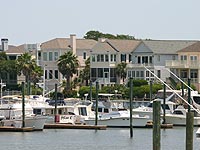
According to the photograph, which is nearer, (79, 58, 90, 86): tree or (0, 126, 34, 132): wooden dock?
(0, 126, 34, 132): wooden dock

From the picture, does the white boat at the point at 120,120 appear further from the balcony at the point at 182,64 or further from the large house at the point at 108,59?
the large house at the point at 108,59

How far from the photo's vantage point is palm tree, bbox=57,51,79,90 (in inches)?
4887

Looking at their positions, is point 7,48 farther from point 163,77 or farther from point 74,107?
point 74,107

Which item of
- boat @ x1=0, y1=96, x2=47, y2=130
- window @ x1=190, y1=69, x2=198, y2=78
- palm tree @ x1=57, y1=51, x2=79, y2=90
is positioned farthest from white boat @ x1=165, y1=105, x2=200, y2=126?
palm tree @ x1=57, y1=51, x2=79, y2=90

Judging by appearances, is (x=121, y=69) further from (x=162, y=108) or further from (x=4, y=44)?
(x=162, y=108)

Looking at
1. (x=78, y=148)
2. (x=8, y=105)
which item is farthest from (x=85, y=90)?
(x=78, y=148)

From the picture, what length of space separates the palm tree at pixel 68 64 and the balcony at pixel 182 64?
13071 millimetres

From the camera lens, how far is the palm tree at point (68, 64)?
124125 mm

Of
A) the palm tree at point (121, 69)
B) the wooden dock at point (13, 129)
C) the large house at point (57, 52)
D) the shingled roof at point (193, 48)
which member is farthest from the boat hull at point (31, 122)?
the large house at point (57, 52)

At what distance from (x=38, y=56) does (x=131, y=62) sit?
1649 cm

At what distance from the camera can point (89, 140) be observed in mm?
63656

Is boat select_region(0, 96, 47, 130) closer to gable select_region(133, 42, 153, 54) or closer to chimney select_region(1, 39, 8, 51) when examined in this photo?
gable select_region(133, 42, 153, 54)

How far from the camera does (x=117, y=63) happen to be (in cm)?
12769

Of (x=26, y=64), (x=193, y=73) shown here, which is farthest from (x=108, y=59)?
(x=193, y=73)
